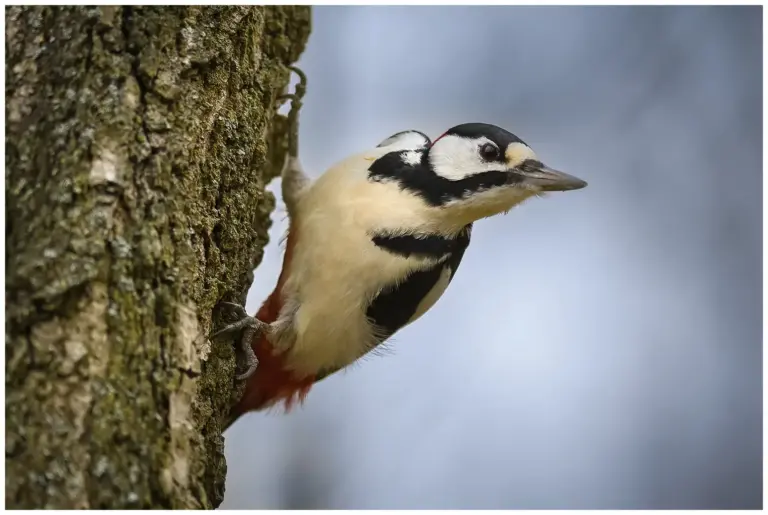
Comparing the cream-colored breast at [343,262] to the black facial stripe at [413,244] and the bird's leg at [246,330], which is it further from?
the bird's leg at [246,330]

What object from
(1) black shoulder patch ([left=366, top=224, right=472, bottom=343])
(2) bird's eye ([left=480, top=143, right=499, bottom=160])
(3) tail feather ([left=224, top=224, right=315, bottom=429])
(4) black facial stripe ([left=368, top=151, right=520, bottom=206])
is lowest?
(3) tail feather ([left=224, top=224, right=315, bottom=429])

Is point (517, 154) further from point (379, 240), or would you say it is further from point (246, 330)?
point (246, 330)

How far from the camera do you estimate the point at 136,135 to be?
1.32m

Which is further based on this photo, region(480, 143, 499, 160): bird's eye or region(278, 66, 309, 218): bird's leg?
region(278, 66, 309, 218): bird's leg

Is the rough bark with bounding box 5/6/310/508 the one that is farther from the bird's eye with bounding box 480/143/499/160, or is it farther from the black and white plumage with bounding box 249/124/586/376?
the bird's eye with bounding box 480/143/499/160

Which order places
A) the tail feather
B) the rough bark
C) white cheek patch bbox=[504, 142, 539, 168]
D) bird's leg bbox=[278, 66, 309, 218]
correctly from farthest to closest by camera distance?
bird's leg bbox=[278, 66, 309, 218] < the tail feather < white cheek patch bbox=[504, 142, 539, 168] < the rough bark

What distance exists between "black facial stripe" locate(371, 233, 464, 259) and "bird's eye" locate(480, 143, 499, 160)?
213 mm

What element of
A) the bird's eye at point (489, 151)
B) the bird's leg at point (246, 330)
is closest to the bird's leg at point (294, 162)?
the bird's leg at point (246, 330)

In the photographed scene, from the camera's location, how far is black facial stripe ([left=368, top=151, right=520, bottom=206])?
70.7 inches

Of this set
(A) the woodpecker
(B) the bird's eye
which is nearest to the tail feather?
(A) the woodpecker

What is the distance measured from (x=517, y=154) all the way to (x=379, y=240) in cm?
37

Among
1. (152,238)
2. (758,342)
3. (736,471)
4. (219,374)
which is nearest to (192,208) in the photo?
(152,238)

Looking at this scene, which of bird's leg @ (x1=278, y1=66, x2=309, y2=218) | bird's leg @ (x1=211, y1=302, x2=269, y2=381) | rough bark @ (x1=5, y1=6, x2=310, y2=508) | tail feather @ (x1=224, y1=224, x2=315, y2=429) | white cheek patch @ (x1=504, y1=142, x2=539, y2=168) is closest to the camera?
rough bark @ (x1=5, y1=6, x2=310, y2=508)

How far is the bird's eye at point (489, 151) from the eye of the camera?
182 cm
